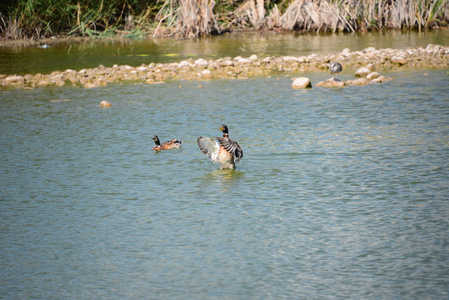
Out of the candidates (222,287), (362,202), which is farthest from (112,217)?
(362,202)

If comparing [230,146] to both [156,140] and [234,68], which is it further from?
[234,68]

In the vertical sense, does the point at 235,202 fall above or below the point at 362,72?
below

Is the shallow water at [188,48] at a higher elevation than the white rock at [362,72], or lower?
higher

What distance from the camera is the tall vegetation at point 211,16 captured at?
23438 millimetres

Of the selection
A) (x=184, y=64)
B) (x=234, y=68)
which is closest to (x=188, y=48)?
(x=184, y=64)

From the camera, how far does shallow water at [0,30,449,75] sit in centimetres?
1922

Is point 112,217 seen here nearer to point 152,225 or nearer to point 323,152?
point 152,225

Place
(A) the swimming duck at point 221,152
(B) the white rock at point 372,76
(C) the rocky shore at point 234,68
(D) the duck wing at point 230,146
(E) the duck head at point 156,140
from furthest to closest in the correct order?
(C) the rocky shore at point 234,68
(B) the white rock at point 372,76
(E) the duck head at point 156,140
(A) the swimming duck at point 221,152
(D) the duck wing at point 230,146

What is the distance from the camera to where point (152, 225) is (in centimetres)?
712

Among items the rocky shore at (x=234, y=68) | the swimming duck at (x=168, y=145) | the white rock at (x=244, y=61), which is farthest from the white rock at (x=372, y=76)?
the swimming duck at (x=168, y=145)

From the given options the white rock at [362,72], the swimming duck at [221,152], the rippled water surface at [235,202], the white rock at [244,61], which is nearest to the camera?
A: the rippled water surface at [235,202]

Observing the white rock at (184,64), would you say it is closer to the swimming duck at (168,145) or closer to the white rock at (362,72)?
the white rock at (362,72)

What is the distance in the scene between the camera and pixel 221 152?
8867mm

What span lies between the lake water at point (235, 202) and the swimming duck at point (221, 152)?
186 millimetres
